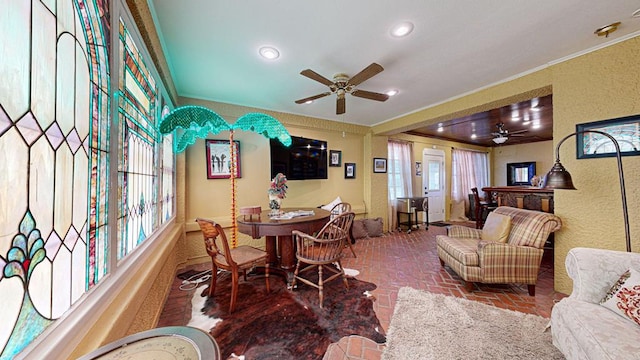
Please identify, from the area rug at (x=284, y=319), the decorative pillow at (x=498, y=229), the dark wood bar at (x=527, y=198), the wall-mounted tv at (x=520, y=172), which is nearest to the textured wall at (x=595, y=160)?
the decorative pillow at (x=498, y=229)

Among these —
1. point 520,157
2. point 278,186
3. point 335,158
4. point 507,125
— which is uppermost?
point 507,125

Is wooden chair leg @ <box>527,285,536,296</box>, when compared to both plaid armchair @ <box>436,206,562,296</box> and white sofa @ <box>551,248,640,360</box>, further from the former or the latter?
white sofa @ <box>551,248,640,360</box>

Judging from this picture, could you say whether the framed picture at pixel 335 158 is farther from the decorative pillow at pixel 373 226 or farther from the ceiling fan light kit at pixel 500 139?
the ceiling fan light kit at pixel 500 139

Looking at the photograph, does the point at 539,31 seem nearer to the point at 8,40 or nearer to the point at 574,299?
the point at 574,299

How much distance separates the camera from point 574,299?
1.46 m

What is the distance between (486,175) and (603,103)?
6164mm

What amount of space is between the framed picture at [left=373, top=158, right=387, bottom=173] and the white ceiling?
2.18 metres

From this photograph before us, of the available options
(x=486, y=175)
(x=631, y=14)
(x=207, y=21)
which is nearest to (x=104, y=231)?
(x=207, y=21)

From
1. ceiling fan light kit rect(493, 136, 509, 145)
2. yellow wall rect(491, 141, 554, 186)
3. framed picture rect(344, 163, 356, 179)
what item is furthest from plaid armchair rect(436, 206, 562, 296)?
yellow wall rect(491, 141, 554, 186)

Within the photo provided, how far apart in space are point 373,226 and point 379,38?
3630 millimetres

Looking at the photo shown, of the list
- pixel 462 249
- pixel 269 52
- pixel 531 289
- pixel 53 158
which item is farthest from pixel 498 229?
pixel 53 158

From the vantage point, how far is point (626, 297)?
1239 millimetres

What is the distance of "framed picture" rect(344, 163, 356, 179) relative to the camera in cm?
473

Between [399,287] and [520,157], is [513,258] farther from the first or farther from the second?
[520,157]
